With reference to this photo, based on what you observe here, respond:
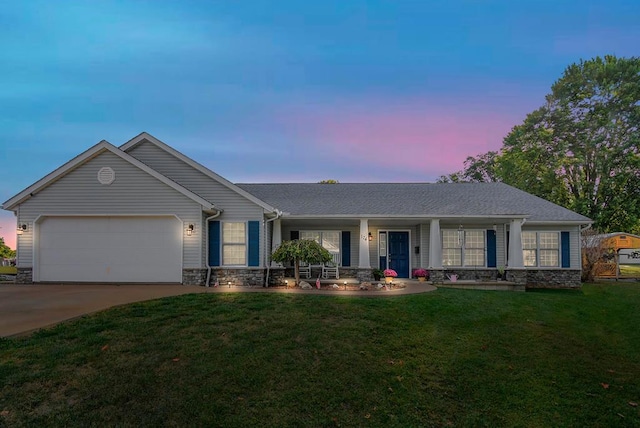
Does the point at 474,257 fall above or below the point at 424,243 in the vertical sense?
below

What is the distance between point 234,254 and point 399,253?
7.31 m

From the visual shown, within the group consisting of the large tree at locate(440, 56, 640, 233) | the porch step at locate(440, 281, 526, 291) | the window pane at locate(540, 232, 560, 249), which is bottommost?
the porch step at locate(440, 281, 526, 291)

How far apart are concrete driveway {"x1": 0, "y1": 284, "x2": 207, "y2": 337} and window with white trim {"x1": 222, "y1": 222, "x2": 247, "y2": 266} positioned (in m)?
1.85

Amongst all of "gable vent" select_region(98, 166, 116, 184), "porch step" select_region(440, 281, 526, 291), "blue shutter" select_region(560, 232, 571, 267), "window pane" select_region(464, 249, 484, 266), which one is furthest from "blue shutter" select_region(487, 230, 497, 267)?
"gable vent" select_region(98, 166, 116, 184)

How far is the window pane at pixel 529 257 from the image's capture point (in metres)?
15.9

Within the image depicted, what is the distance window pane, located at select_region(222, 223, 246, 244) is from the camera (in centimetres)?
1356

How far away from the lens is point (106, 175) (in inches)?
496

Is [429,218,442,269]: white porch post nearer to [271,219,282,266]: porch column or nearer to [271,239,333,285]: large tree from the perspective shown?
[271,239,333,285]: large tree

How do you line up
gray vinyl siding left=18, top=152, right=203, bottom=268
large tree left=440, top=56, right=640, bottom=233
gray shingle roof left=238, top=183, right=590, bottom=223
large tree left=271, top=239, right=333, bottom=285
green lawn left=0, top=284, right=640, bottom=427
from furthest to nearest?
1. large tree left=440, top=56, right=640, bottom=233
2. gray shingle roof left=238, top=183, right=590, bottom=223
3. large tree left=271, top=239, right=333, bottom=285
4. gray vinyl siding left=18, top=152, right=203, bottom=268
5. green lawn left=0, top=284, right=640, bottom=427

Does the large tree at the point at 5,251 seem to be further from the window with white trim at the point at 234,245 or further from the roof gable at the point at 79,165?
the window with white trim at the point at 234,245

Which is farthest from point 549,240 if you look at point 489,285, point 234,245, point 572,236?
point 234,245

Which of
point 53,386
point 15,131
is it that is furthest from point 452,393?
point 15,131

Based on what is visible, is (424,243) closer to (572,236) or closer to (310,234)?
(310,234)

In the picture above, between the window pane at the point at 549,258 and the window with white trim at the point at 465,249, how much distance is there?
8.37 ft
